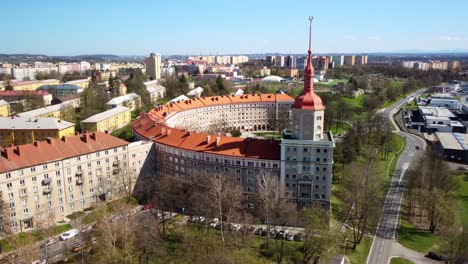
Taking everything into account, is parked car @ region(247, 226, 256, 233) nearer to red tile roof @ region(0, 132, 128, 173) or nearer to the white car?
the white car

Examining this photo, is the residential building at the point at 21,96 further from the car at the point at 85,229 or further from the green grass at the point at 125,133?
the car at the point at 85,229

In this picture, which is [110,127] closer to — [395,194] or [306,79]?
[306,79]

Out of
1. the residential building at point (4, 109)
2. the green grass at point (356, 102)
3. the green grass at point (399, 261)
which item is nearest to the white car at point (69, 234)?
the green grass at point (399, 261)

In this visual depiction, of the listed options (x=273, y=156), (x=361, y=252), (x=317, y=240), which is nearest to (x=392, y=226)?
(x=361, y=252)

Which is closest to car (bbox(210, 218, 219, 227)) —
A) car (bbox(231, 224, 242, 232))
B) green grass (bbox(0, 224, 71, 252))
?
car (bbox(231, 224, 242, 232))

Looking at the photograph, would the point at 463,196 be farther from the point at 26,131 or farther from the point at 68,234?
the point at 26,131

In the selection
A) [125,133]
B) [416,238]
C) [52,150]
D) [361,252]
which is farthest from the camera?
[125,133]
